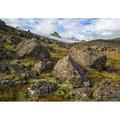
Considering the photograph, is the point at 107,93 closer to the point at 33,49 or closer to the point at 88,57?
the point at 88,57

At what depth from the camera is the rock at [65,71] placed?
5160mm

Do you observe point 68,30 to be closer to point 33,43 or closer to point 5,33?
point 33,43

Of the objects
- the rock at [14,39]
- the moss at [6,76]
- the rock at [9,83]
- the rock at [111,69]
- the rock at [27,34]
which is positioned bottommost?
the rock at [9,83]

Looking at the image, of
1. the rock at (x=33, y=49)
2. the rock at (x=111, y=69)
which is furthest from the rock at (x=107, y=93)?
the rock at (x=33, y=49)

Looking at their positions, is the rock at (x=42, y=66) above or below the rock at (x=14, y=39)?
below

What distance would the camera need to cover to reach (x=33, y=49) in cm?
525

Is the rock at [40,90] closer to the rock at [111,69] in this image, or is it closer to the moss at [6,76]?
the moss at [6,76]

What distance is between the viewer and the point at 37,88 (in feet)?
16.9

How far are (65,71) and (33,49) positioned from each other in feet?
1.74

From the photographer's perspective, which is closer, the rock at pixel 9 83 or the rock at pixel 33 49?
the rock at pixel 9 83

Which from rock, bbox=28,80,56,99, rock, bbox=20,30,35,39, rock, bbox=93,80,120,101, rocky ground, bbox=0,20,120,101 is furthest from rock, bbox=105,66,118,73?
rock, bbox=20,30,35,39

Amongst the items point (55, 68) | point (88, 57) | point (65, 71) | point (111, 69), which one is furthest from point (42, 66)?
point (111, 69)
